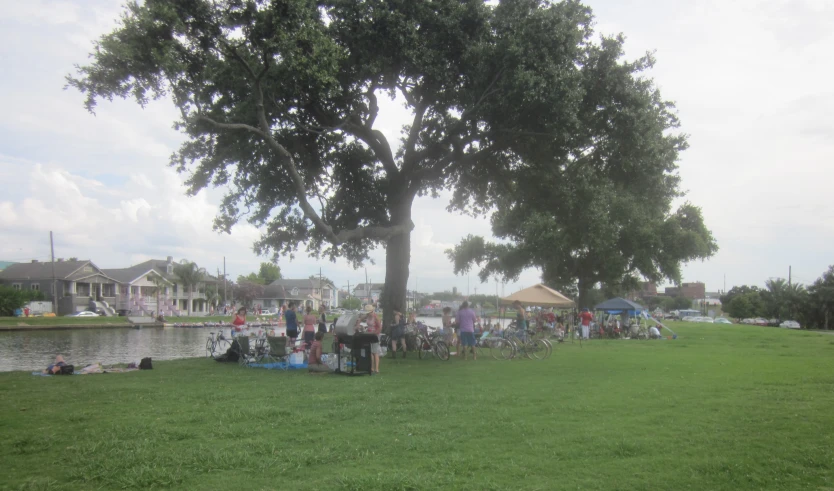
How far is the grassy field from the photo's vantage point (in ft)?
17.3

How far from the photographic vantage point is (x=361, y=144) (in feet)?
72.2

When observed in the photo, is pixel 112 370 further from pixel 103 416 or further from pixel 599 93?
pixel 599 93

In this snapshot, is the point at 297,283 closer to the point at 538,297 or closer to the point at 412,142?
the point at 538,297

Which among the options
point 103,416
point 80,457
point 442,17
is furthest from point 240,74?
point 80,457

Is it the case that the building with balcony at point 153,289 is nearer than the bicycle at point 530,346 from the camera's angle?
No

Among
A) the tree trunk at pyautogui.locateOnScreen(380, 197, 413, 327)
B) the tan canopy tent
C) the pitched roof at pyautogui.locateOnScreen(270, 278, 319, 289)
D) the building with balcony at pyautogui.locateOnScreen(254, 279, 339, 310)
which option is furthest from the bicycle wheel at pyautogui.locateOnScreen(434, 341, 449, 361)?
the pitched roof at pyautogui.locateOnScreen(270, 278, 319, 289)

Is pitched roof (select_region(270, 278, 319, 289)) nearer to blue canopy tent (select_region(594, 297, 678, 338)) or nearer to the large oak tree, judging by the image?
blue canopy tent (select_region(594, 297, 678, 338))

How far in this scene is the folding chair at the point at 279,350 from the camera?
15575mm

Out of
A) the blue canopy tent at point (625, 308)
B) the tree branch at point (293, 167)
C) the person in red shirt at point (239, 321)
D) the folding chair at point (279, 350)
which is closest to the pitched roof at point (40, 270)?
the person in red shirt at point (239, 321)

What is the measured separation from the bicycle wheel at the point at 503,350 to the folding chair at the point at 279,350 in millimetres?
6234

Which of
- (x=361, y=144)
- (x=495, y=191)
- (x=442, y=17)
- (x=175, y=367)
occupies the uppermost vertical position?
(x=442, y=17)

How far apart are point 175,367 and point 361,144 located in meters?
10.5

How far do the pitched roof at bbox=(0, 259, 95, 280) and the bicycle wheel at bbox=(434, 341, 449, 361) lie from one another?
65883 millimetres

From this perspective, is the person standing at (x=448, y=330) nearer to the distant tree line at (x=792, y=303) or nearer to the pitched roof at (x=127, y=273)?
the distant tree line at (x=792, y=303)
